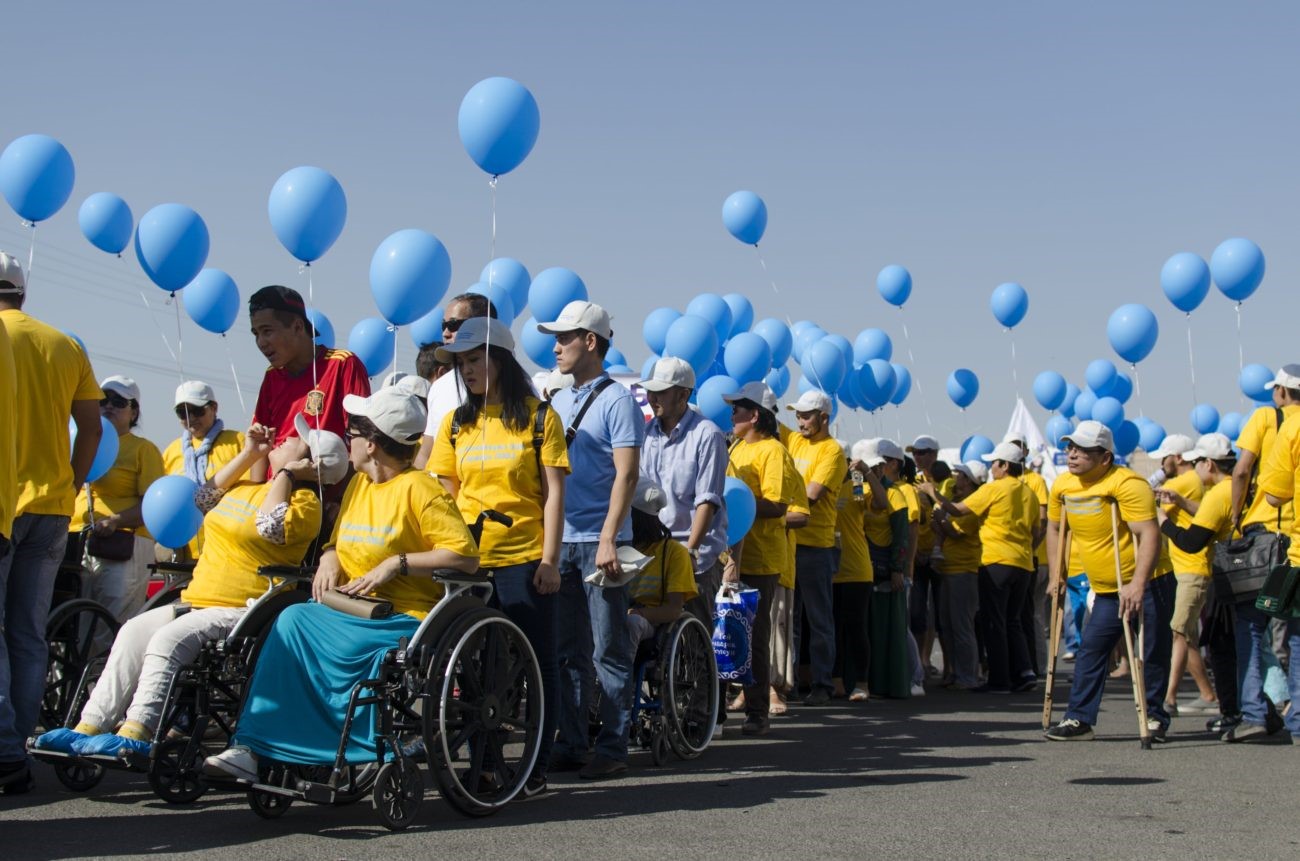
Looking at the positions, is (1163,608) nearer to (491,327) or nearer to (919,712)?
(919,712)

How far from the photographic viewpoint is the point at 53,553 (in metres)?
6.22

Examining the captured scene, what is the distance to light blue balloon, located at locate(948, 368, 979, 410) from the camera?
18250 mm

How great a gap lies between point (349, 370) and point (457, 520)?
4.14 ft

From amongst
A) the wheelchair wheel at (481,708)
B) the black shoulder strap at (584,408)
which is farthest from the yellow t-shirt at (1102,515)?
the wheelchair wheel at (481,708)

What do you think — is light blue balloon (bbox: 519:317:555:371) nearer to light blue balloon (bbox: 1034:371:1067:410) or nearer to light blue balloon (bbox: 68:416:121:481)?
light blue balloon (bbox: 68:416:121:481)

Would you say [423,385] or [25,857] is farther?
[423,385]

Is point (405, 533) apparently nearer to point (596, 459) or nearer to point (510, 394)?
point (510, 394)

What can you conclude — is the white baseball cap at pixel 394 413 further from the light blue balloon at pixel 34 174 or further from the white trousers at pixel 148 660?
the light blue balloon at pixel 34 174

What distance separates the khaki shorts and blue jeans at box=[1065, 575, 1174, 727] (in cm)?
137

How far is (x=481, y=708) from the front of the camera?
17.7ft

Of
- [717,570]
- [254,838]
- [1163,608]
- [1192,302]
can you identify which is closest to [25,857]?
[254,838]

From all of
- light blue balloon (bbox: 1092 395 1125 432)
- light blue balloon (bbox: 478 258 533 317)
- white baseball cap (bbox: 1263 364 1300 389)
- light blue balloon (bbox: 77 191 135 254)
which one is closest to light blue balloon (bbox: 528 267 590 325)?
light blue balloon (bbox: 478 258 533 317)

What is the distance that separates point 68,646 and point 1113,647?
5.62 meters

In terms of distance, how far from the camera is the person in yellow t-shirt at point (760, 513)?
8438mm
